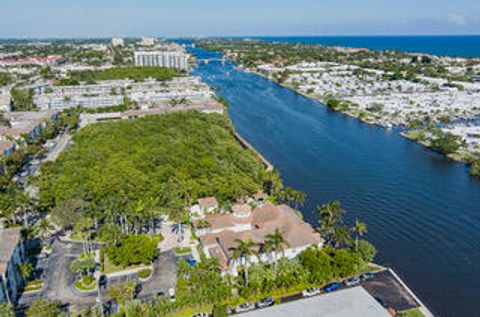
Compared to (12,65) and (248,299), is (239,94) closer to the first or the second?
(248,299)

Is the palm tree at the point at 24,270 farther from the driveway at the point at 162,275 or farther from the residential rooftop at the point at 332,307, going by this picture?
the residential rooftop at the point at 332,307

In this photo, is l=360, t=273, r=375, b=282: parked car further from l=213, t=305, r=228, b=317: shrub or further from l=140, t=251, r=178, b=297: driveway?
l=140, t=251, r=178, b=297: driveway

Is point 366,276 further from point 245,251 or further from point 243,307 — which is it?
point 243,307

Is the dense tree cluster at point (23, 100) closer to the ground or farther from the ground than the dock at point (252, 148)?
farther from the ground

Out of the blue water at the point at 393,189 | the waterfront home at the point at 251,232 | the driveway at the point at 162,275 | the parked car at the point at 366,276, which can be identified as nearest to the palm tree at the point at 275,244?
the waterfront home at the point at 251,232

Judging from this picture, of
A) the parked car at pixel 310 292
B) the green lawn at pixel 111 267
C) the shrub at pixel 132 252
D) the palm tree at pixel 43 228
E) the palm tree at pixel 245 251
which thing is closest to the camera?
the parked car at pixel 310 292

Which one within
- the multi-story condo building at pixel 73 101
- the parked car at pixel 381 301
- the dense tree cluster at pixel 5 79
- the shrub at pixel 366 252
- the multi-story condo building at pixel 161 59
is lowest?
the parked car at pixel 381 301
